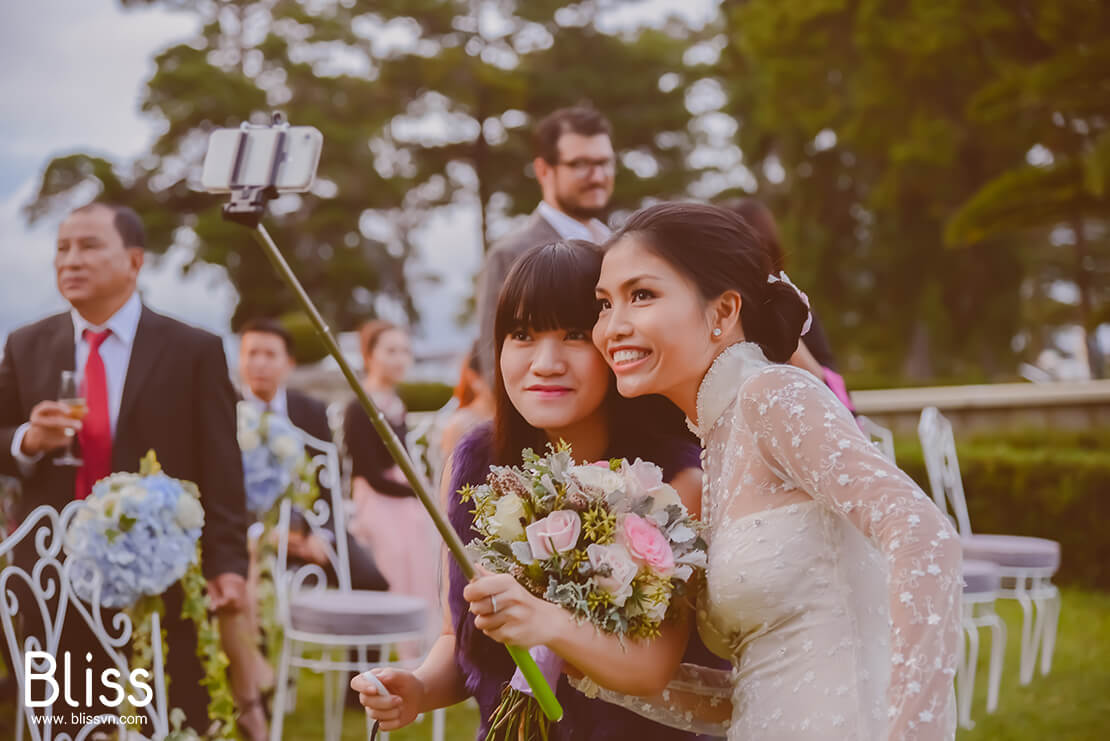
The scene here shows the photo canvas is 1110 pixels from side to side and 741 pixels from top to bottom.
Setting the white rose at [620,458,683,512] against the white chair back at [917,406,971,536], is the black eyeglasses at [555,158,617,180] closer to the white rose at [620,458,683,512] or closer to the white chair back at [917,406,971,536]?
the white chair back at [917,406,971,536]

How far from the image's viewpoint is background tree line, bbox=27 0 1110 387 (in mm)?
16188

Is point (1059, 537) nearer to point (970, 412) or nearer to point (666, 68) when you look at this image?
point (970, 412)

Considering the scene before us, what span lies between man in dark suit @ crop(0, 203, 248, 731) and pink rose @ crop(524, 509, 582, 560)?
2333 millimetres

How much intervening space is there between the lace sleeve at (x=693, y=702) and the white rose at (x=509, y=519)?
485mm

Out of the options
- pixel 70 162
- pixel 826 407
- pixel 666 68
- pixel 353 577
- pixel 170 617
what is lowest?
pixel 353 577

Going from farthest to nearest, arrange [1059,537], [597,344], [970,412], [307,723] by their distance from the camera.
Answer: [970,412] → [1059,537] → [307,723] → [597,344]

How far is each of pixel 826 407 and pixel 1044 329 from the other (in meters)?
36.2

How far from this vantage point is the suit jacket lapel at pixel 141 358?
12.8 ft

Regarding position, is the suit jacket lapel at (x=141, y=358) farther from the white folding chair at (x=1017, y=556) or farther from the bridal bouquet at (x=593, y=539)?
the white folding chair at (x=1017, y=556)

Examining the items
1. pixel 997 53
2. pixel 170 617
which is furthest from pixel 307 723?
pixel 997 53

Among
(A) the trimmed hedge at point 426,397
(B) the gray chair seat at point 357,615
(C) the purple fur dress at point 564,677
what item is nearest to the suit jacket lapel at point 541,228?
(B) the gray chair seat at point 357,615

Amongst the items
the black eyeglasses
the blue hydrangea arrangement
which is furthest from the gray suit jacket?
the blue hydrangea arrangement

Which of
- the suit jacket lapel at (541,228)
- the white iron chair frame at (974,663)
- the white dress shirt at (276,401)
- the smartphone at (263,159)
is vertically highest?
the suit jacket lapel at (541,228)

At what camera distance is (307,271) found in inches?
881
